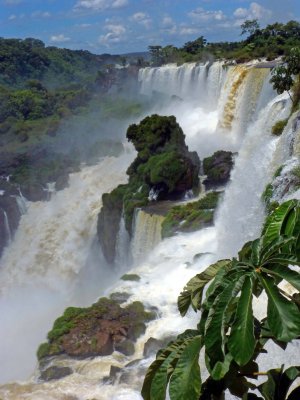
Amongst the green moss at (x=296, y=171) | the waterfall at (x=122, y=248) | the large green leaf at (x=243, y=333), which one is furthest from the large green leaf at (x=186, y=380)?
the waterfall at (x=122, y=248)

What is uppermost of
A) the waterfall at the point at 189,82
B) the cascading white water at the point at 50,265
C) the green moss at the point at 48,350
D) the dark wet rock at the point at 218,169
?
the waterfall at the point at 189,82

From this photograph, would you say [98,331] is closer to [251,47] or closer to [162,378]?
[162,378]

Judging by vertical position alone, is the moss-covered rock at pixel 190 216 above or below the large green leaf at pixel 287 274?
below

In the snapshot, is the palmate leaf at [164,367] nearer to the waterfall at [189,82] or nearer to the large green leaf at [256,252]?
the large green leaf at [256,252]

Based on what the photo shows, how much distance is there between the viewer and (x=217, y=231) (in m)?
17.9

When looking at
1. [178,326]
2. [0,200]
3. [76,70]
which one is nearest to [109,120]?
[0,200]

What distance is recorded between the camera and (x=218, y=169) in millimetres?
24703

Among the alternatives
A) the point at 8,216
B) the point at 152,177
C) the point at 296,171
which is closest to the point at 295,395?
the point at 296,171

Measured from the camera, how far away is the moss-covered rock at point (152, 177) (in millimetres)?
24422

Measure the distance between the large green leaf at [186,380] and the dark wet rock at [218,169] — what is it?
2074 centimetres

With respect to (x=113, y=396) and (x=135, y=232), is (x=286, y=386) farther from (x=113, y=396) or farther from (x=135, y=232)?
(x=135, y=232)

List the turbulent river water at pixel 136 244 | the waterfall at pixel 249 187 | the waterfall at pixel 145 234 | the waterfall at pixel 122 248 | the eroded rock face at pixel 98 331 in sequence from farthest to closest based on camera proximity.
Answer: the waterfall at pixel 122 248
the waterfall at pixel 145 234
the waterfall at pixel 249 187
the eroded rock face at pixel 98 331
the turbulent river water at pixel 136 244

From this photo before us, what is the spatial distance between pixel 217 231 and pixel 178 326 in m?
4.80

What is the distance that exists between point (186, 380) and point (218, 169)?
21.2 m
